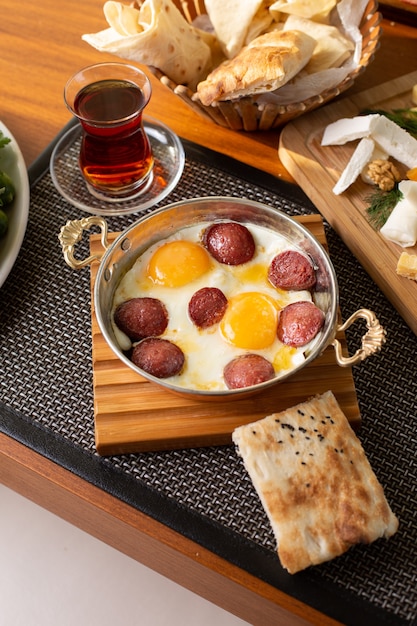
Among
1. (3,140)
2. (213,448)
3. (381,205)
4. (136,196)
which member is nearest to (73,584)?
(213,448)

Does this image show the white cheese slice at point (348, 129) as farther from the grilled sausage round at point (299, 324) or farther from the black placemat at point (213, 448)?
the grilled sausage round at point (299, 324)

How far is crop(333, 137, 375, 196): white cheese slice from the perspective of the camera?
6.36 feet

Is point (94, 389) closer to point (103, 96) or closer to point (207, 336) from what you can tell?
point (207, 336)

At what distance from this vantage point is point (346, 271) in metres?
1.89

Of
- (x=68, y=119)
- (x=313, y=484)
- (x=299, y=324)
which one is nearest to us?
(x=313, y=484)

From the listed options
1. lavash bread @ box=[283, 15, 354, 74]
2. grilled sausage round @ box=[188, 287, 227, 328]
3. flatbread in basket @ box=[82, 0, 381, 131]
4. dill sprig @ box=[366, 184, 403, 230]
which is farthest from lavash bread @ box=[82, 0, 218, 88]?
grilled sausage round @ box=[188, 287, 227, 328]

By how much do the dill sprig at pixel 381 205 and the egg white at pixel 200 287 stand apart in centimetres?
31

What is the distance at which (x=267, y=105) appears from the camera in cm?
191

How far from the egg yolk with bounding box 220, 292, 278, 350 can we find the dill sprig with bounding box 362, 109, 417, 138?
77 centimetres

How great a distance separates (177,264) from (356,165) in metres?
0.60

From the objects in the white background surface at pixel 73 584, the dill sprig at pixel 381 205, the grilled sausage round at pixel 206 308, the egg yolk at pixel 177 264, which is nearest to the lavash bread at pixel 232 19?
the dill sprig at pixel 381 205

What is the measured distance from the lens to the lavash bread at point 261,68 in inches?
70.7

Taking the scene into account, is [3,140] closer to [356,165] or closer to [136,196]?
[136,196]

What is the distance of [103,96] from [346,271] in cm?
79
